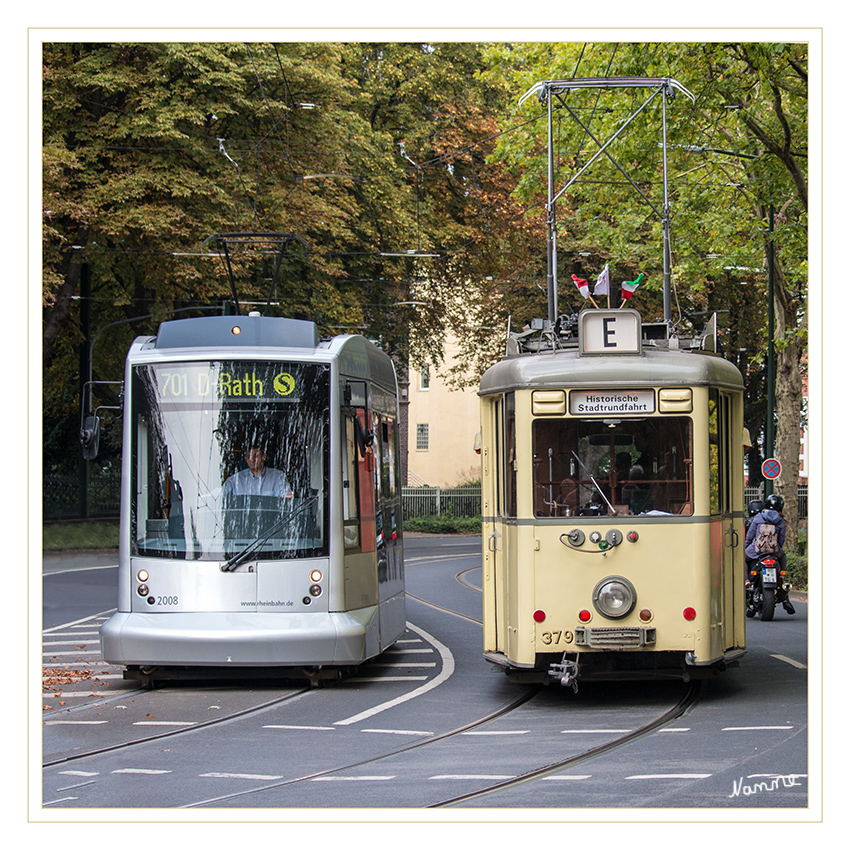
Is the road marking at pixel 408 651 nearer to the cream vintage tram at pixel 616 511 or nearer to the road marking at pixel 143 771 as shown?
the cream vintage tram at pixel 616 511

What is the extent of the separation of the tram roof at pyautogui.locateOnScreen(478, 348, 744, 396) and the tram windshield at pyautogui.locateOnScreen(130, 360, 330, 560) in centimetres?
216

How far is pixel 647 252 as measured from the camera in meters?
33.5

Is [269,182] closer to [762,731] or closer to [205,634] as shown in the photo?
[205,634]

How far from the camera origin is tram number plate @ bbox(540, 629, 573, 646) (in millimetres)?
10445

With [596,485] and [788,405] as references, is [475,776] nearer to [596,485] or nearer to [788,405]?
[596,485]

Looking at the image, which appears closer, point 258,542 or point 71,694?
point 258,542

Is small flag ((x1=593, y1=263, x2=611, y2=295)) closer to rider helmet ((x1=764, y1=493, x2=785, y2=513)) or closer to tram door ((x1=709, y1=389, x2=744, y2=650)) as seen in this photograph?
tram door ((x1=709, y1=389, x2=744, y2=650))

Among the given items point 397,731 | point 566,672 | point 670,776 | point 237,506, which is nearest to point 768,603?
point 566,672

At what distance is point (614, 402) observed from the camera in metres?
10.6

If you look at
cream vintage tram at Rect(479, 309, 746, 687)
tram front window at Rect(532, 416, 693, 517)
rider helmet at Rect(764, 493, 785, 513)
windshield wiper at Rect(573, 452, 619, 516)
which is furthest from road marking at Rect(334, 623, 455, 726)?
rider helmet at Rect(764, 493, 785, 513)

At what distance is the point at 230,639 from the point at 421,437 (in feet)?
170

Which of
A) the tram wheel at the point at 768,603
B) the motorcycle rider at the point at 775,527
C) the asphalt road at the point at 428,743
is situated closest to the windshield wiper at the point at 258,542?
the asphalt road at the point at 428,743

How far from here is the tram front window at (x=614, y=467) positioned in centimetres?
1059
